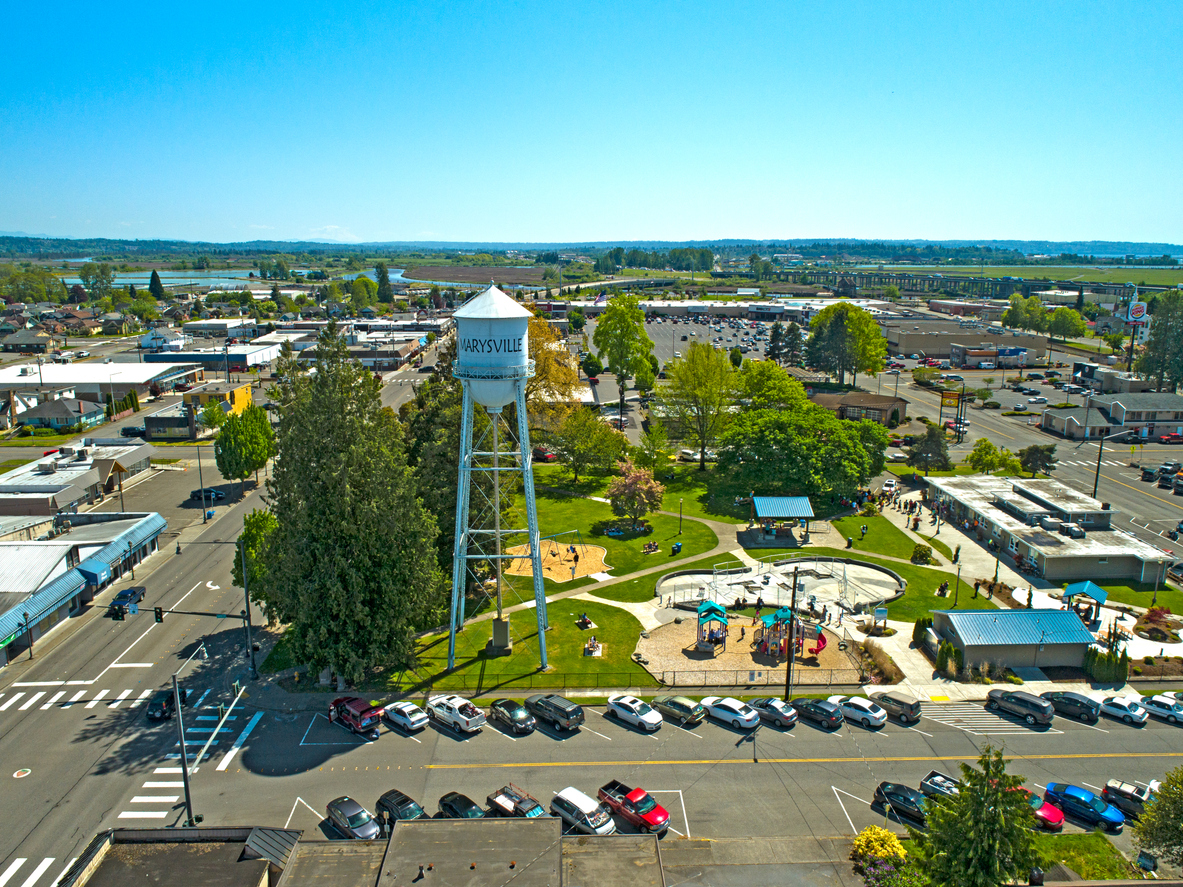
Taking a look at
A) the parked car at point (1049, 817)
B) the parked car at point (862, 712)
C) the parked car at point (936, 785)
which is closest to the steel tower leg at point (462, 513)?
the parked car at point (862, 712)

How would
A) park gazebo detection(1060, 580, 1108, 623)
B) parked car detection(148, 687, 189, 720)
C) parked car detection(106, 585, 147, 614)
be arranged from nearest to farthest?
parked car detection(148, 687, 189, 720) < parked car detection(106, 585, 147, 614) < park gazebo detection(1060, 580, 1108, 623)

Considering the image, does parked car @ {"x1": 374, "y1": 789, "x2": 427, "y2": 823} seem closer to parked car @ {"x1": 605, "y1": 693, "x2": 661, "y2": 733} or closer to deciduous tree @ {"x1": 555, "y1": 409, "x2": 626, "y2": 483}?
parked car @ {"x1": 605, "y1": 693, "x2": 661, "y2": 733}

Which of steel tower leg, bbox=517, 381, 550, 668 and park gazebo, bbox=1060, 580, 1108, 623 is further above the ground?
steel tower leg, bbox=517, 381, 550, 668

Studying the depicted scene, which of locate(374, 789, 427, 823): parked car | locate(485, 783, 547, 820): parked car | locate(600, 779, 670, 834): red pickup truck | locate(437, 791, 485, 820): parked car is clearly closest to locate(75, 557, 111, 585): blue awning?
locate(374, 789, 427, 823): parked car

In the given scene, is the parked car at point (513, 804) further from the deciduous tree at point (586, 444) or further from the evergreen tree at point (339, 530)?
the deciduous tree at point (586, 444)

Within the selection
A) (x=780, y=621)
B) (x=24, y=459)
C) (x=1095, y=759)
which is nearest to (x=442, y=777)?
(x=780, y=621)

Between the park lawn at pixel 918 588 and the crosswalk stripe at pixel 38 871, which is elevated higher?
the park lawn at pixel 918 588

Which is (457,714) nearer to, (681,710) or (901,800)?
(681,710)

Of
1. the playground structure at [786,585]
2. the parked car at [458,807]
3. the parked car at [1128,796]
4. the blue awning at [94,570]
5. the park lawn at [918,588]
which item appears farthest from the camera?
the playground structure at [786,585]
